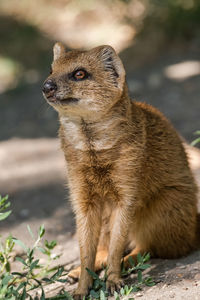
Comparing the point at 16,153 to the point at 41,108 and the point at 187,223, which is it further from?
the point at 187,223

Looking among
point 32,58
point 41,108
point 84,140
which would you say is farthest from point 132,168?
point 32,58

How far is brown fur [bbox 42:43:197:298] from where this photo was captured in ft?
9.96

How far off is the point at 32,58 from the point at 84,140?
753 cm

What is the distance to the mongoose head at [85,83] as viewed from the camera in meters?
2.95

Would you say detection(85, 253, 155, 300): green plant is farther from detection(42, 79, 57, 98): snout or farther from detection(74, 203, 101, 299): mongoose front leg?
detection(42, 79, 57, 98): snout

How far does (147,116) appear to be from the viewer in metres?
3.52

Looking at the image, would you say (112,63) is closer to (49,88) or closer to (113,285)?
(49,88)

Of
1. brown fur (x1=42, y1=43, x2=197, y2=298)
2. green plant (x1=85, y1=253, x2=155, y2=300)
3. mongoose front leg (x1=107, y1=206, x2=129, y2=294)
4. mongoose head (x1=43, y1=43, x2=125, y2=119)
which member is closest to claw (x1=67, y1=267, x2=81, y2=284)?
brown fur (x1=42, y1=43, x2=197, y2=298)

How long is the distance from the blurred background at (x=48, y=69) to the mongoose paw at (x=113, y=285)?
116 cm

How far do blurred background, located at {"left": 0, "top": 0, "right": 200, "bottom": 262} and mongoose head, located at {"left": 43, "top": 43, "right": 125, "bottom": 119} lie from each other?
157cm

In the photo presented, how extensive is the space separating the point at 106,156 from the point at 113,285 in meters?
0.80

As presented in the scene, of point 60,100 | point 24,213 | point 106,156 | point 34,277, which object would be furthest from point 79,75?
point 24,213

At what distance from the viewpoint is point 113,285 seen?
2.99 m

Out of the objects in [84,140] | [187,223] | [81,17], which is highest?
[81,17]
